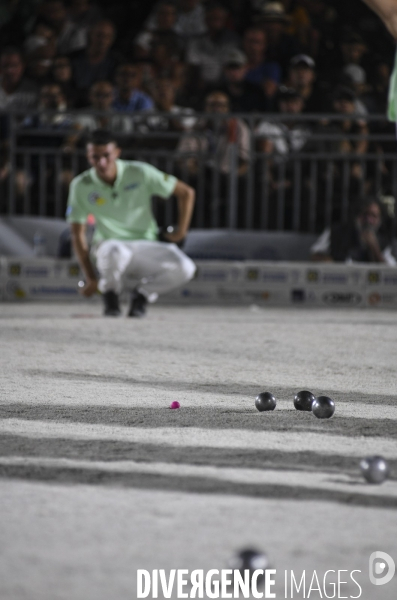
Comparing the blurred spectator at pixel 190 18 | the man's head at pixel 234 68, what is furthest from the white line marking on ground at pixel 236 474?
the blurred spectator at pixel 190 18

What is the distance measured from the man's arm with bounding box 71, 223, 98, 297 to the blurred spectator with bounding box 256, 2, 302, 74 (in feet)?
13.1

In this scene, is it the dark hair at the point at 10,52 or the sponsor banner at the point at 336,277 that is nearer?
the sponsor banner at the point at 336,277

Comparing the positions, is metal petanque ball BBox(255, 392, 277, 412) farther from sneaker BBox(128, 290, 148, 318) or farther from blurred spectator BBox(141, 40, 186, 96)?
blurred spectator BBox(141, 40, 186, 96)

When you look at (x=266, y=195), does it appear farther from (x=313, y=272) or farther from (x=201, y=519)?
(x=201, y=519)

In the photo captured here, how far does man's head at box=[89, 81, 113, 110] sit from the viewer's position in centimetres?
1044

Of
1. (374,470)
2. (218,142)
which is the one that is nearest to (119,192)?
(218,142)

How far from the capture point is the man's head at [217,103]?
10359 mm

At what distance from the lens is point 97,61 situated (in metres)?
11.1

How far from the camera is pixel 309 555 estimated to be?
219cm

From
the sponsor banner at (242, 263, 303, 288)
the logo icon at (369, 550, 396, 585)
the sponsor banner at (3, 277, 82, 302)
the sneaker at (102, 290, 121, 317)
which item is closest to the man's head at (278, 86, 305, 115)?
the sponsor banner at (242, 263, 303, 288)

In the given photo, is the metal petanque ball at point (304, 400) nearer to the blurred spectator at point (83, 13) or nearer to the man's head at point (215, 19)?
the man's head at point (215, 19)

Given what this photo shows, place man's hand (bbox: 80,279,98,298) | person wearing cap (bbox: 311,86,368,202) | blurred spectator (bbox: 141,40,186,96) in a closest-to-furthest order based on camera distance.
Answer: man's hand (bbox: 80,279,98,298), person wearing cap (bbox: 311,86,368,202), blurred spectator (bbox: 141,40,186,96)

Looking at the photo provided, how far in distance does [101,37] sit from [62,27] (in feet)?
2.51

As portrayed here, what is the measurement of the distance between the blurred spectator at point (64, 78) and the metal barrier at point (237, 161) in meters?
0.51
